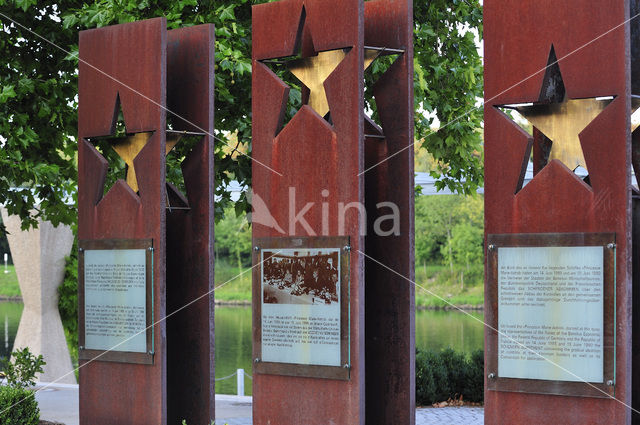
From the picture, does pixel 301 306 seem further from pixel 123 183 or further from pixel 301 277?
pixel 123 183

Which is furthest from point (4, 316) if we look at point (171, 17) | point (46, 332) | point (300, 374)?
point (300, 374)

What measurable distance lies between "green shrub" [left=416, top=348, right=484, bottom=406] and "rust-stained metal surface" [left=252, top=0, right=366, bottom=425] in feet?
15.2

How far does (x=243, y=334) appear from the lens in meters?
33.5

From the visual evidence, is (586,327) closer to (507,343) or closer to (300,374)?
(507,343)

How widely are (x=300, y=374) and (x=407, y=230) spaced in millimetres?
1212

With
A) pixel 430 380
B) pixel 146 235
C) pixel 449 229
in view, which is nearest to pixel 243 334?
pixel 449 229

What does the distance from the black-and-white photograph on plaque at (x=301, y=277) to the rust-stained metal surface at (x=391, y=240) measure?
0.41 m

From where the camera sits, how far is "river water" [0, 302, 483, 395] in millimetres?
24264

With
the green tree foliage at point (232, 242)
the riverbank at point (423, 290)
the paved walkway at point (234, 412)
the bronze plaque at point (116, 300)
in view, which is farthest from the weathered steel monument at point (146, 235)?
the green tree foliage at point (232, 242)

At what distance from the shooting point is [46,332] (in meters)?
17.5

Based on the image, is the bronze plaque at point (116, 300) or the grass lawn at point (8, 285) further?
the grass lawn at point (8, 285)

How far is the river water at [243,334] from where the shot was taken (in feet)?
79.6

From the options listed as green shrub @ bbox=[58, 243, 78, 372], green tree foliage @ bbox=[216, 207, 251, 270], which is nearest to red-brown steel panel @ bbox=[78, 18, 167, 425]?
green shrub @ bbox=[58, 243, 78, 372]

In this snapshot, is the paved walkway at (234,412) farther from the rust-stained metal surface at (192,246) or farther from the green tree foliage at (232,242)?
the green tree foliage at (232,242)
